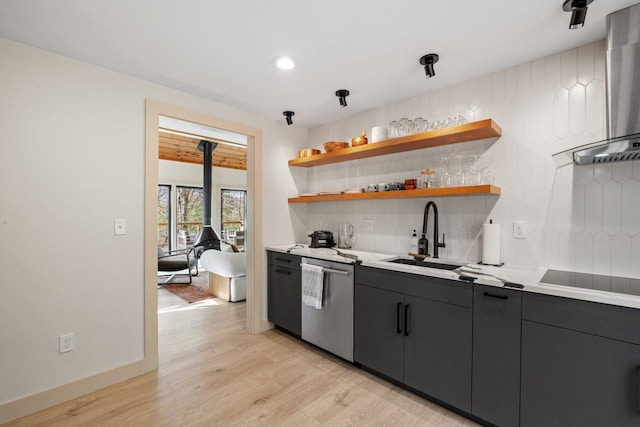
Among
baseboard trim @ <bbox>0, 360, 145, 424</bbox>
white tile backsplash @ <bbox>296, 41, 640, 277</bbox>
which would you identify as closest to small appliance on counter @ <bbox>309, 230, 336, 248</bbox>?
white tile backsplash @ <bbox>296, 41, 640, 277</bbox>

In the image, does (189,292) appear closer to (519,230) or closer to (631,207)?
(519,230)

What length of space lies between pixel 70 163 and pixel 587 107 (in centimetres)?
345

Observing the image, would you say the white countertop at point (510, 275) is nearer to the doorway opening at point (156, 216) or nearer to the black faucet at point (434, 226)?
the black faucet at point (434, 226)

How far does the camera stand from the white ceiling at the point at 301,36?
1569mm

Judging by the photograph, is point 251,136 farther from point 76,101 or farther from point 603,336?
point 603,336

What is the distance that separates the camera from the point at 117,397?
2.09m

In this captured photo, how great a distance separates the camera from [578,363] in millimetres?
1450

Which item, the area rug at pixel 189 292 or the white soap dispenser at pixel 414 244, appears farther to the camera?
the area rug at pixel 189 292

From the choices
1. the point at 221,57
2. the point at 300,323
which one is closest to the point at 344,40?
the point at 221,57

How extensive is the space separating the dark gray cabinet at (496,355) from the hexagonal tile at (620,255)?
0.70 metres

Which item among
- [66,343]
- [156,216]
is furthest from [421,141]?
[66,343]

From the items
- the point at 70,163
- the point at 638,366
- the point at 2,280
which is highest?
the point at 70,163

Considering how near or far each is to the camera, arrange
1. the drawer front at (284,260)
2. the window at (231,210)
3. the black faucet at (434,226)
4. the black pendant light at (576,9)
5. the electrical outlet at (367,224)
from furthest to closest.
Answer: the window at (231,210) → the electrical outlet at (367,224) → the drawer front at (284,260) → the black faucet at (434,226) → the black pendant light at (576,9)

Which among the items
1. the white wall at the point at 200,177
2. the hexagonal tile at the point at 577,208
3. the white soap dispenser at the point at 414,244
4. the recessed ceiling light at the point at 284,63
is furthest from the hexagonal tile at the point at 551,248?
the white wall at the point at 200,177
